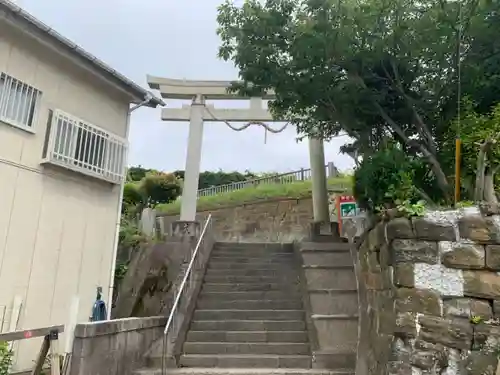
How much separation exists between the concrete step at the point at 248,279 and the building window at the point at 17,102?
451cm

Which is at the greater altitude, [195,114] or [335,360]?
[195,114]

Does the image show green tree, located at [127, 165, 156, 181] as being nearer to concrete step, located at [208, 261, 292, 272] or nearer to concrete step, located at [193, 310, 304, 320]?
concrete step, located at [208, 261, 292, 272]

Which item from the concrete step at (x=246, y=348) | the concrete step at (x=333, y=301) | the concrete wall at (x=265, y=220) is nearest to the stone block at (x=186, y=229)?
the concrete step at (x=246, y=348)

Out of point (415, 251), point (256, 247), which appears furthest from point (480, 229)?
point (256, 247)

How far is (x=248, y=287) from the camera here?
8680mm

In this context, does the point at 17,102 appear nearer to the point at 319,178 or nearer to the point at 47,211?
the point at 47,211

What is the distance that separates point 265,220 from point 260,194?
4.18ft

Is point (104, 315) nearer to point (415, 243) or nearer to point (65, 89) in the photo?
point (65, 89)

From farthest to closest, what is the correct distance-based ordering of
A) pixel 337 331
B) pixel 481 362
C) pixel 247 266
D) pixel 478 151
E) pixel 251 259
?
pixel 251 259, pixel 247 266, pixel 337 331, pixel 478 151, pixel 481 362

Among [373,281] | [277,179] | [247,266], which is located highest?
[277,179]

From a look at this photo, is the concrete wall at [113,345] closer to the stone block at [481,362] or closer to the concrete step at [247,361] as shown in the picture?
the concrete step at [247,361]

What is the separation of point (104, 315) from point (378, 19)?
6.75 meters

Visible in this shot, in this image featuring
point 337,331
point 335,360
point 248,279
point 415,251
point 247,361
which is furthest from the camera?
point 248,279

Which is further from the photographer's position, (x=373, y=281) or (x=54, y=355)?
(x=373, y=281)
